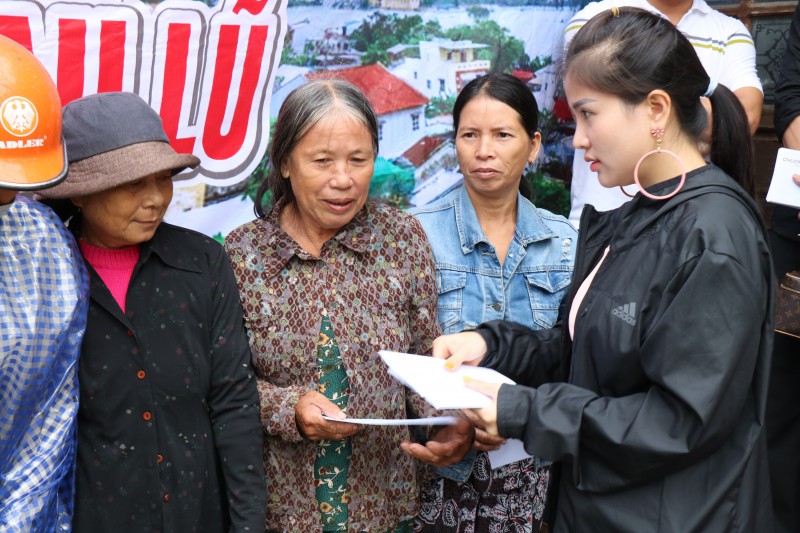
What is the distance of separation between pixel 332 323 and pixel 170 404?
1.62 ft

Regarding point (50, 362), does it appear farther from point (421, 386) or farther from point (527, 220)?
point (527, 220)

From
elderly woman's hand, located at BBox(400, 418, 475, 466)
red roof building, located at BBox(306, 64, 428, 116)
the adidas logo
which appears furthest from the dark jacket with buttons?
red roof building, located at BBox(306, 64, 428, 116)

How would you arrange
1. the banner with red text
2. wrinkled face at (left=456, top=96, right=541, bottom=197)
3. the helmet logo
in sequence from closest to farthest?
1. the helmet logo
2. the banner with red text
3. wrinkled face at (left=456, top=96, right=541, bottom=197)

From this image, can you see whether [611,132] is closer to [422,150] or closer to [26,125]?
[26,125]

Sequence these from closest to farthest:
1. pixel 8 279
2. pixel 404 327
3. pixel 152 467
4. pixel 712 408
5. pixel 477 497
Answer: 1. pixel 712 408
2. pixel 8 279
3. pixel 152 467
4. pixel 404 327
5. pixel 477 497

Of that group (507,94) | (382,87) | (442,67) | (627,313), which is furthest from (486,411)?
(442,67)

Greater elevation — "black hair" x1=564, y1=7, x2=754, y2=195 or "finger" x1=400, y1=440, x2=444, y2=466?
"black hair" x1=564, y1=7, x2=754, y2=195

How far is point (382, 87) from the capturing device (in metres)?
3.33

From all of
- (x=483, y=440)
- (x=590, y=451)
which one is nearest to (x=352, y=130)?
(x=483, y=440)

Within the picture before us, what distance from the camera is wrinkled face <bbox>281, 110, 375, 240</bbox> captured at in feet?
7.61

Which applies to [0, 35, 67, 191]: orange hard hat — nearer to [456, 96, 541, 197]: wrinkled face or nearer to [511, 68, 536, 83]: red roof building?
[456, 96, 541, 197]: wrinkled face

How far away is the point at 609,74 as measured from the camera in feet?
5.95

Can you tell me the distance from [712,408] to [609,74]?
2.45 ft

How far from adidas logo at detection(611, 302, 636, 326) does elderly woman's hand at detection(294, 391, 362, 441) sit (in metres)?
0.78
